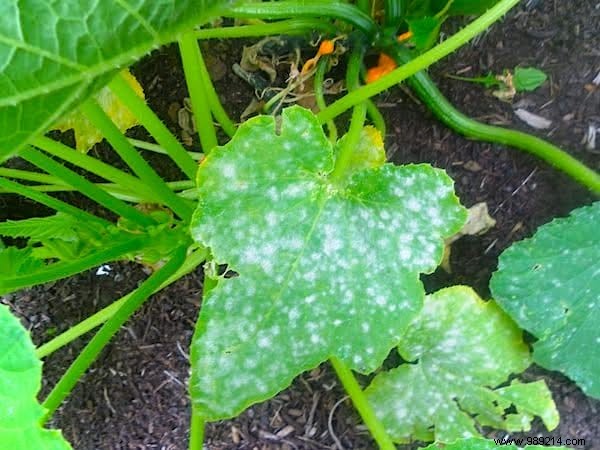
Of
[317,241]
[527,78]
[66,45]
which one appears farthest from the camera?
[527,78]

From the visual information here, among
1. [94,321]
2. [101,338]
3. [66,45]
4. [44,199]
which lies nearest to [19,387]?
[66,45]

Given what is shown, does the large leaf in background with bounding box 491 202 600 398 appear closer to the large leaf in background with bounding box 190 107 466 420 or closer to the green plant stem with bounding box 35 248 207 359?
the large leaf in background with bounding box 190 107 466 420

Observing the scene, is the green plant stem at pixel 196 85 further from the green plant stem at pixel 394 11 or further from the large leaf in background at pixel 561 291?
the large leaf in background at pixel 561 291

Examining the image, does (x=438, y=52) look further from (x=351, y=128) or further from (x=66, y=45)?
(x=66, y=45)

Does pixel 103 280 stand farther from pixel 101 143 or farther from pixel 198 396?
pixel 198 396

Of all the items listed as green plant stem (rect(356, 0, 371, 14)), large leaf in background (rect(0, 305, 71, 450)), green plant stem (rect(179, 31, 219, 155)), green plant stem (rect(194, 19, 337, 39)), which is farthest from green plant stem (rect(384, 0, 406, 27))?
large leaf in background (rect(0, 305, 71, 450))

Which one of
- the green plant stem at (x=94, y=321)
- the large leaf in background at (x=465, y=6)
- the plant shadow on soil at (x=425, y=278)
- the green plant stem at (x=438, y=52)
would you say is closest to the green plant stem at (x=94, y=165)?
the green plant stem at (x=94, y=321)
